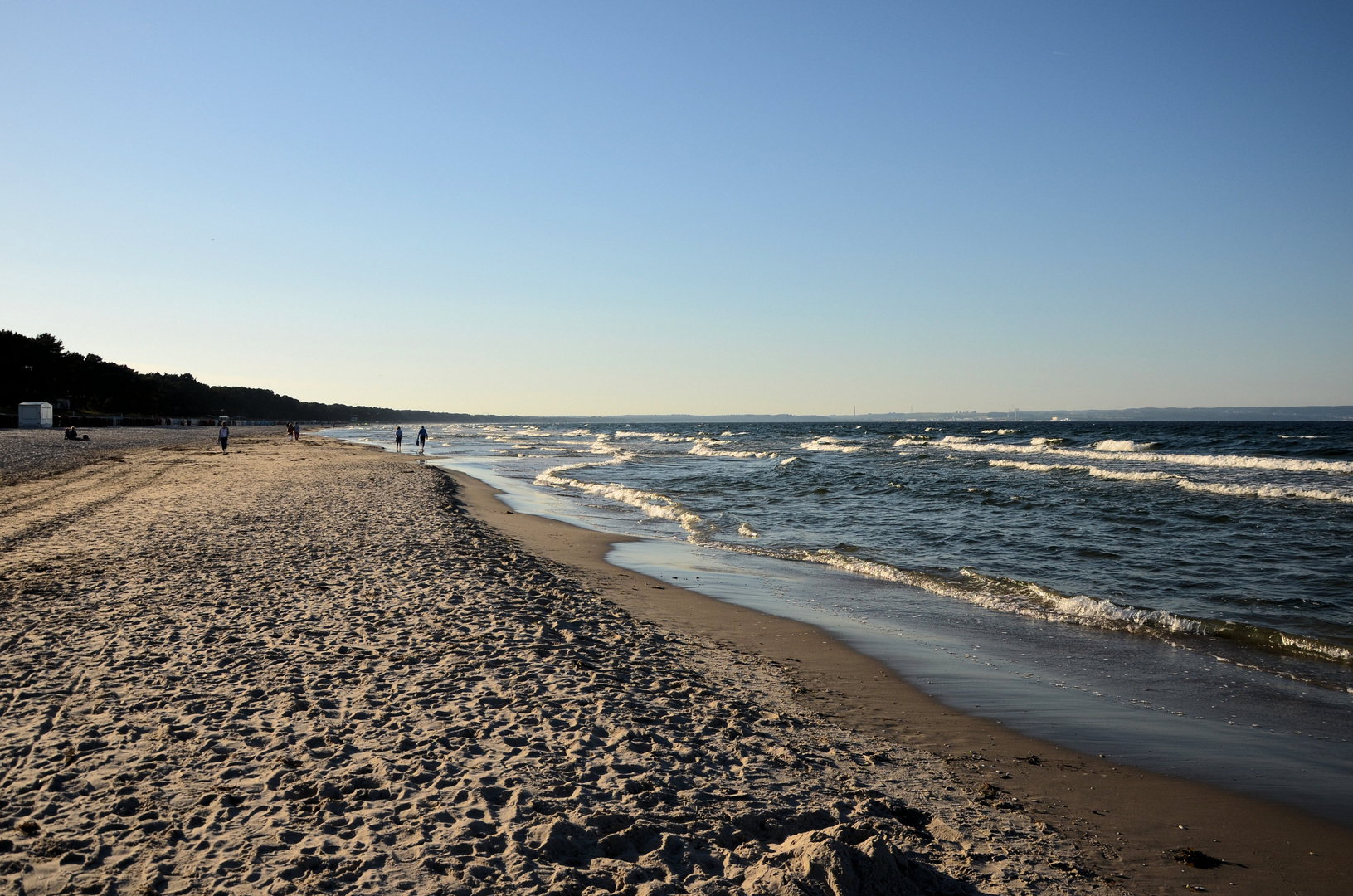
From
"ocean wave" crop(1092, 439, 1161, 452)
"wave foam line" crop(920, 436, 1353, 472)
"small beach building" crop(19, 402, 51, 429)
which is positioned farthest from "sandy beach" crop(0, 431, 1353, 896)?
"small beach building" crop(19, 402, 51, 429)

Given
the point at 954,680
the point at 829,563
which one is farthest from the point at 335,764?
the point at 829,563

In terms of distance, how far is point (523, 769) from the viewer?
477cm

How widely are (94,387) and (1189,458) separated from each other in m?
126

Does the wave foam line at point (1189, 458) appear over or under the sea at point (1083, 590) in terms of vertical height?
over

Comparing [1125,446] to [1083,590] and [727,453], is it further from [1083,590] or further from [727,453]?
[1083,590]

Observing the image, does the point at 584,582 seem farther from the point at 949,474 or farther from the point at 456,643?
the point at 949,474

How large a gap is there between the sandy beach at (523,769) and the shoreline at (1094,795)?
0.08 ft

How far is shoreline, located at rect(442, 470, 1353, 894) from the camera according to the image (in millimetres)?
4148

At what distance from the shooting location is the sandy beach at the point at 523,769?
12.3ft

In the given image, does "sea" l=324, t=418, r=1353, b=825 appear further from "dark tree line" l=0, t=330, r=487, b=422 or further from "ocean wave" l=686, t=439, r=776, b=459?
"dark tree line" l=0, t=330, r=487, b=422

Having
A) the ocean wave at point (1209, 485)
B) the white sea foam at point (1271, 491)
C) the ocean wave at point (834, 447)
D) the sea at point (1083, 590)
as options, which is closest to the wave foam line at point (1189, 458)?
the sea at point (1083, 590)

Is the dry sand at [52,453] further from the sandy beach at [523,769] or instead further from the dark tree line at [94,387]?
the dark tree line at [94,387]

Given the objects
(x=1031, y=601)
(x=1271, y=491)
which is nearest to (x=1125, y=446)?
(x=1271, y=491)

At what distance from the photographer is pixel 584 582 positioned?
11492mm
